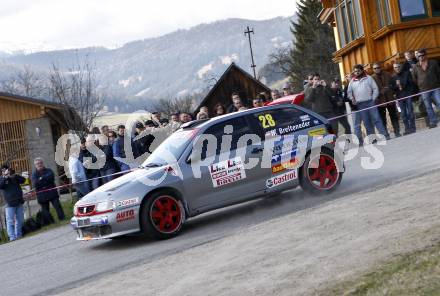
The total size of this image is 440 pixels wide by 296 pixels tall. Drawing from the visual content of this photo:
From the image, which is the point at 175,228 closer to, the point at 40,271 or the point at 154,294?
the point at 40,271

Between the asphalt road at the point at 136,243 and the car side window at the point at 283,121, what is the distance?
122 cm

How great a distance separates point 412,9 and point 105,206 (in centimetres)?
1515

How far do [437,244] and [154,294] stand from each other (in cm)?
288

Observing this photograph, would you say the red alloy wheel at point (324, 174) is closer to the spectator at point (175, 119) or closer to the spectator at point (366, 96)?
the spectator at point (175, 119)

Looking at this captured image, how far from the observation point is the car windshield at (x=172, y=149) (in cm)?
1204

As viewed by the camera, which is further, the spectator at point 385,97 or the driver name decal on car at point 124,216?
the spectator at point 385,97

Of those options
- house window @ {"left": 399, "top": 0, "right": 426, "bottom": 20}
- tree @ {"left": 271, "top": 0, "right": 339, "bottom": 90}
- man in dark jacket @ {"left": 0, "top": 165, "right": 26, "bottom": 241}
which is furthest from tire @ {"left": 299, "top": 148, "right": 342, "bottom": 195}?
tree @ {"left": 271, "top": 0, "right": 339, "bottom": 90}

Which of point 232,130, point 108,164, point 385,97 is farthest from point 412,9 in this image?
point 232,130

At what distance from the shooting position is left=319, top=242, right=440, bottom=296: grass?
611 cm

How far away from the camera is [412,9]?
23281 mm

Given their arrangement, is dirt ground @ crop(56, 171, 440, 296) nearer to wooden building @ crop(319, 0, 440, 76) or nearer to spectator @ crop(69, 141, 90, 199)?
spectator @ crop(69, 141, 90, 199)

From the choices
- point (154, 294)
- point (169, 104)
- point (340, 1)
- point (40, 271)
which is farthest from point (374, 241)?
point (169, 104)

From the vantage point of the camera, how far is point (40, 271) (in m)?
10.8

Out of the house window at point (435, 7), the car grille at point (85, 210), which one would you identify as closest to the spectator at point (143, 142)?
the car grille at point (85, 210)
